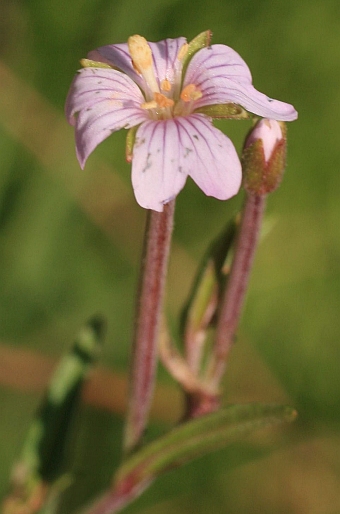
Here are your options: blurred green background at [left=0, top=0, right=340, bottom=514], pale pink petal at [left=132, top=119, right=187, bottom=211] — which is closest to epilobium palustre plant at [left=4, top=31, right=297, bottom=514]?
pale pink petal at [left=132, top=119, right=187, bottom=211]

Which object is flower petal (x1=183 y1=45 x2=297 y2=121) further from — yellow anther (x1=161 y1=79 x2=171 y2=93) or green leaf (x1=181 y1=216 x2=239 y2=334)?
green leaf (x1=181 y1=216 x2=239 y2=334)

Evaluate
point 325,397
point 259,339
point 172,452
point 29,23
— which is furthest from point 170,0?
point 172,452

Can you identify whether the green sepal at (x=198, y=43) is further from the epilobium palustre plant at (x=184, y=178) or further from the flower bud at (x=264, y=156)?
the flower bud at (x=264, y=156)

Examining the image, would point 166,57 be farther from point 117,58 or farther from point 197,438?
point 197,438

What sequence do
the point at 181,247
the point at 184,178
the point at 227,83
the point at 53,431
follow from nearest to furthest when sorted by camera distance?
the point at 184,178, the point at 227,83, the point at 53,431, the point at 181,247

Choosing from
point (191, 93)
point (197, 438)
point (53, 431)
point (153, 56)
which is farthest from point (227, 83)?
point (53, 431)
